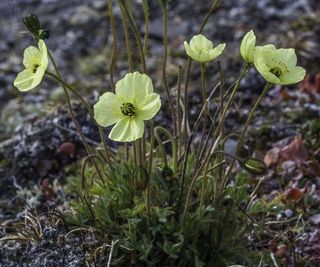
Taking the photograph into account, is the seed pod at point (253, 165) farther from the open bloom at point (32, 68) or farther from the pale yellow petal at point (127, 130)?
the open bloom at point (32, 68)

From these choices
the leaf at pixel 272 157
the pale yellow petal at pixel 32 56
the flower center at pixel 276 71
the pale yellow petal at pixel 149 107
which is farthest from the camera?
the leaf at pixel 272 157

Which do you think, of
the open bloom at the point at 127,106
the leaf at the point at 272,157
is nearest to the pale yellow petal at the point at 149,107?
the open bloom at the point at 127,106

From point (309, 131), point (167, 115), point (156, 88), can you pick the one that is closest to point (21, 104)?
point (156, 88)

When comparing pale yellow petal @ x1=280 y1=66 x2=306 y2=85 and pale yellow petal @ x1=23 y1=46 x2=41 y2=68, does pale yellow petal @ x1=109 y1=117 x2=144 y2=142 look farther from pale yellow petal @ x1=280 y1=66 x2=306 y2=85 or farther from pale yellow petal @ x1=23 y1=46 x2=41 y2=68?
pale yellow petal @ x1=280 y1=66 x2=306 y2=85

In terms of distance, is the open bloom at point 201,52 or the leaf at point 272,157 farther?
the leaf at point 272,157

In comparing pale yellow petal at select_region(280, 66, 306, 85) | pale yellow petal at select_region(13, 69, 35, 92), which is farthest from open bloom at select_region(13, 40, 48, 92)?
pale yellow petal at select_region(280, 66, 306, 85)

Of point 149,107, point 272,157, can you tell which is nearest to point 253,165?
point 149,107

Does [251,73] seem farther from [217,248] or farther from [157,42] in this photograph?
[217,248]

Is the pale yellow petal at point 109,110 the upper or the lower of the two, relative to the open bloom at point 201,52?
lower
